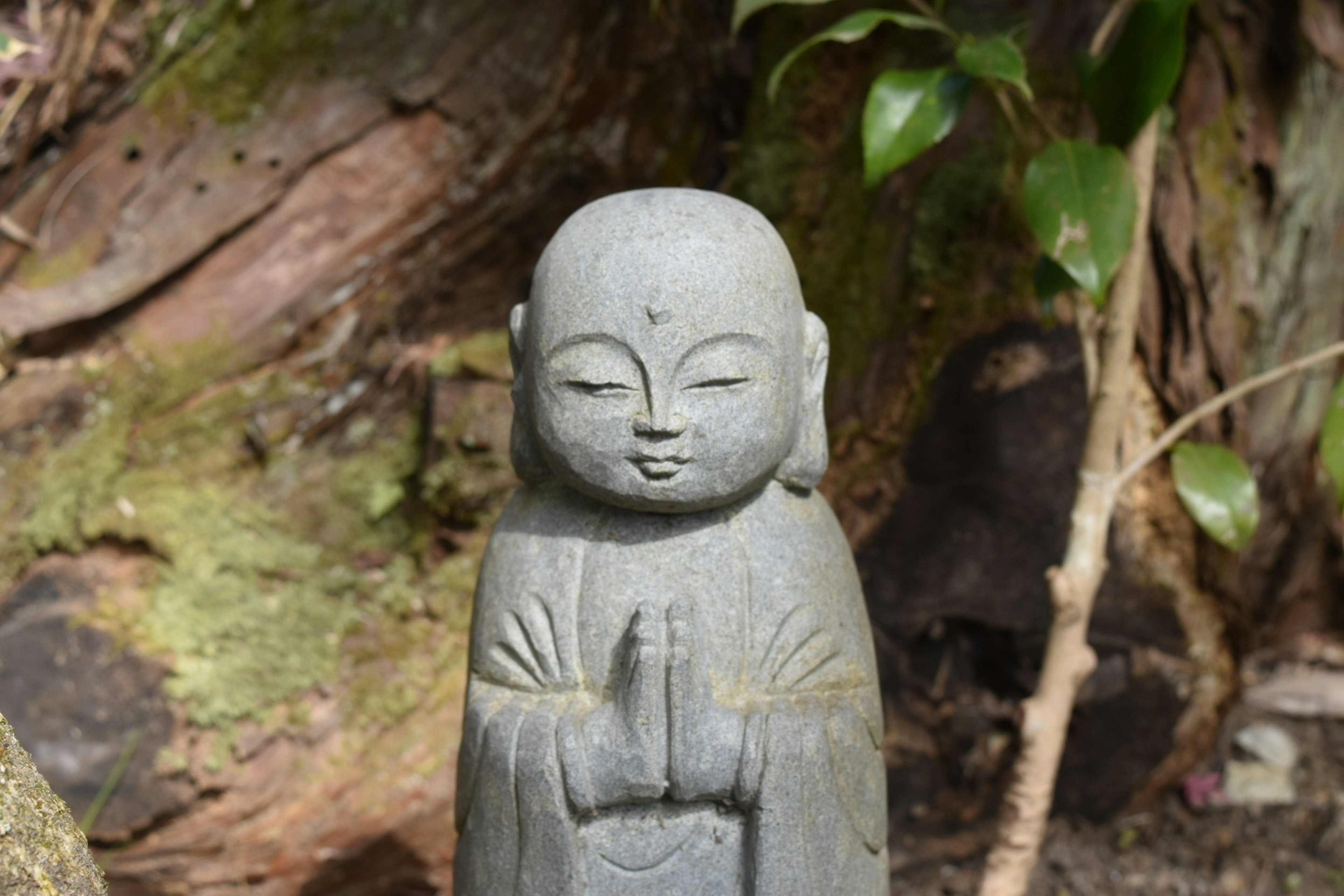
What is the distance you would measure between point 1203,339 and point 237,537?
3104 mm

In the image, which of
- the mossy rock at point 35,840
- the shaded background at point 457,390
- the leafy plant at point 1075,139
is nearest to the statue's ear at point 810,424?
the leafy plant at point 1075,139

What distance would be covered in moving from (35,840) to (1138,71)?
8.60 ft

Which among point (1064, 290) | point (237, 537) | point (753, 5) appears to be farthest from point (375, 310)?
point (1064, 290)

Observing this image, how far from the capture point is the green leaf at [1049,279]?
2.87 metres

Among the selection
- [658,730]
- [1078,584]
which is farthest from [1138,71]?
[658,730]

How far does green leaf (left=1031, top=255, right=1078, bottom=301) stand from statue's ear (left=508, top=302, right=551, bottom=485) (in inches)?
53.1

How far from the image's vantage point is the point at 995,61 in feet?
8.23

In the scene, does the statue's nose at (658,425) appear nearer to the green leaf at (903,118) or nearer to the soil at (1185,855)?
the green leaf at (903,118)

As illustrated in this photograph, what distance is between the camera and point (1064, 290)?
3.21m

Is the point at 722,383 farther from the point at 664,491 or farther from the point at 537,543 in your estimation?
the point at 537,543

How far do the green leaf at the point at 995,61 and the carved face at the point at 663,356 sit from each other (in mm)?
742

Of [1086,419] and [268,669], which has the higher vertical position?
[1086,419]

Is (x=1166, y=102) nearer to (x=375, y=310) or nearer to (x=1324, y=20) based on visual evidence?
(x=1324, y=20)

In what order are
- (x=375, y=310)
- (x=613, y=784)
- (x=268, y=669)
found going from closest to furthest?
(x=613, y=784) < (x=268, y=669) < (x=375, y=310)
